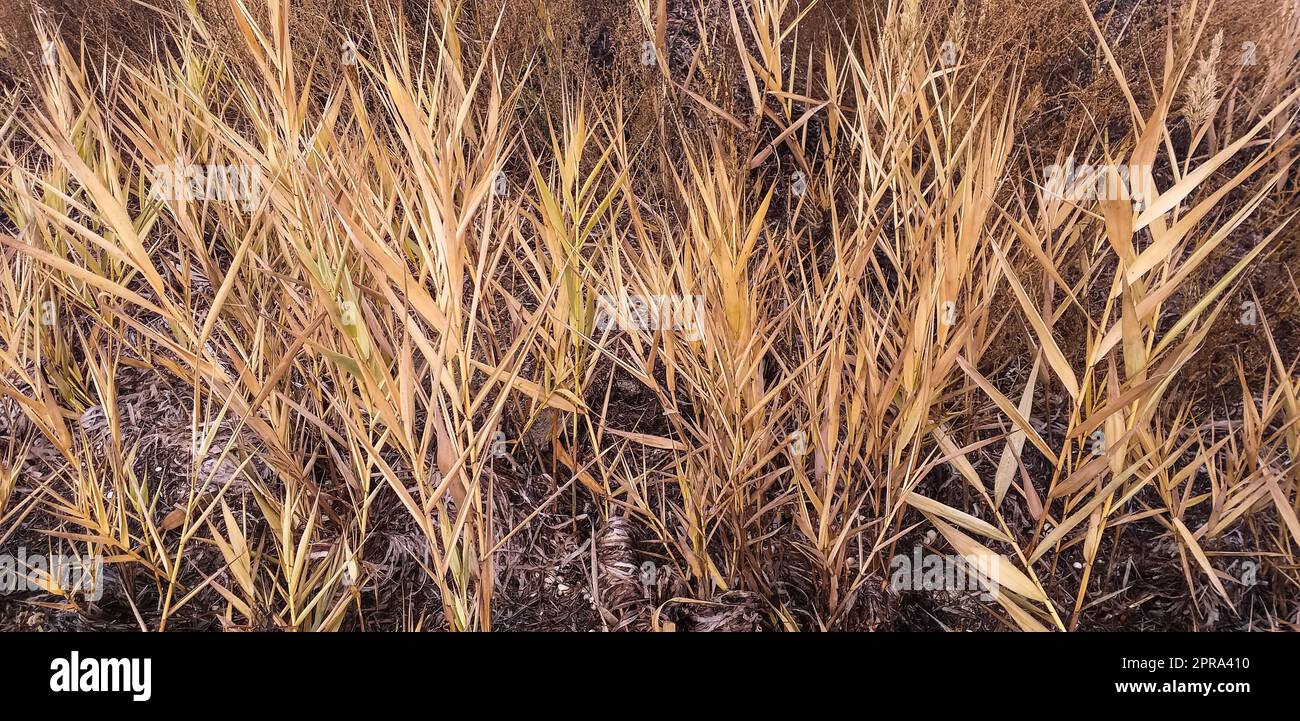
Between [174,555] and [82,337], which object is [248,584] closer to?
[174,555]

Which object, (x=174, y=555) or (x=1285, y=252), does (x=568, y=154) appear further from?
(x=1285, y=252)

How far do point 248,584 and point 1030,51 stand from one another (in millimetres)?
1189

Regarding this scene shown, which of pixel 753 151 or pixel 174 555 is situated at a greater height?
pixel 753 151

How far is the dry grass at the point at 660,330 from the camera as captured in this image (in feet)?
2.50

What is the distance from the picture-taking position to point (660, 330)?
786 mm

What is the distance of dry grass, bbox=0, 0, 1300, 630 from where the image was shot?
763 millimetres

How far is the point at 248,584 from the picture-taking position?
779 millimetres

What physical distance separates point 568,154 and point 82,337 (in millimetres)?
674

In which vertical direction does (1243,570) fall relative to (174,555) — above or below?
below

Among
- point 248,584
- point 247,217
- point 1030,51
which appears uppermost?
point 1030,51

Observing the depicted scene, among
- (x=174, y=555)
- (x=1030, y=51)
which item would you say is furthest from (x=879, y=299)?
(x=174, y=555)

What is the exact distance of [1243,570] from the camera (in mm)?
810
